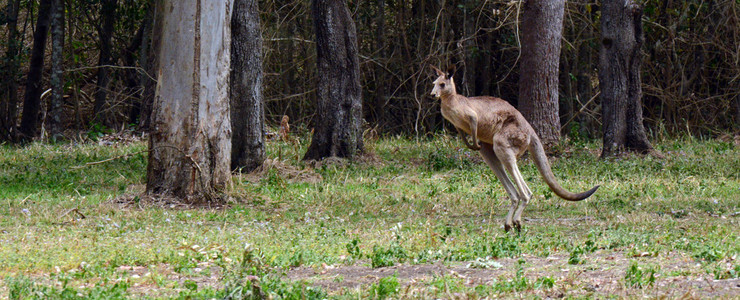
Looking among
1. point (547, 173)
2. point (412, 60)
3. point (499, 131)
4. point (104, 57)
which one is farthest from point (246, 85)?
point (104, 57)

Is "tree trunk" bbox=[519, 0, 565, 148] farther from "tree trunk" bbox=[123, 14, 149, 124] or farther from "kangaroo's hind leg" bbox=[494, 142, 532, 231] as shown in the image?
"tree trunk" bbox=[123, 14, 149, 124]

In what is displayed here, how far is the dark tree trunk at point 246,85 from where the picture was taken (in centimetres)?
1201

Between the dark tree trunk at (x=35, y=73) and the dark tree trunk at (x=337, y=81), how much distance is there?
7.13 meters

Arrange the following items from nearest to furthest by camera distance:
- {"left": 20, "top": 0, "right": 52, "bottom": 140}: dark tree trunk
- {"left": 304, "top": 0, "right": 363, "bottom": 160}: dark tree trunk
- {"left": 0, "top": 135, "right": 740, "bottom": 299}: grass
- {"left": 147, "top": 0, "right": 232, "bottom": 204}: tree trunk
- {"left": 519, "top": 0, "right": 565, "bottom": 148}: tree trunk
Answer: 1. {"left": 0, "top": 135, "right": 740, "bottom": 299}: grass
2. {"left": 147, "top": 0, "right": 232, "bottom": 204}: tree trunk
3. {"left": 304, "top": 0, "right": 363, "bottom": 160}: dark tree trunk
4. {"left": 519, "top": 0, "right": 565, "bottom": 148}: tree trunk
5. {"left": 20, "top": 0, "right": 52, "bottom": 140}: dark tree trunk

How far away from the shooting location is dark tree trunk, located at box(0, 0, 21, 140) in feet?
59.7

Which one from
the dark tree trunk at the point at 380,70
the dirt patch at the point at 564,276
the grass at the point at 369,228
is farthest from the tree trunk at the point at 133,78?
the dirt patch at the point at 564,276

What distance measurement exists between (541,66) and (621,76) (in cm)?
128

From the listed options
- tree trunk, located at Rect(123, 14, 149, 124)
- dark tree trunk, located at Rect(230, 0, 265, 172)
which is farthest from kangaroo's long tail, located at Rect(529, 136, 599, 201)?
tree trunk, located at Rect(123, 14, 149, 124)

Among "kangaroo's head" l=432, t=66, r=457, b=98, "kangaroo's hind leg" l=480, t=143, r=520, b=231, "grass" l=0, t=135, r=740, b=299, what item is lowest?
"grass" l=0, t=135, r=740, b=299

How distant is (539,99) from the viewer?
1438 centimetres

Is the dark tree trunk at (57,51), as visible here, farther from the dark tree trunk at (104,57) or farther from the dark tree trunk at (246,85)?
the dark tree trunk at (246,85)

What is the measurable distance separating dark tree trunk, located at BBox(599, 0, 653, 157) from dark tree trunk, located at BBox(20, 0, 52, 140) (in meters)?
10.8

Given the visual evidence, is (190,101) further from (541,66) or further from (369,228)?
(541,66)

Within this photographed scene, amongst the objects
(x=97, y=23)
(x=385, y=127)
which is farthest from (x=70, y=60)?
(x=385, y=127)
